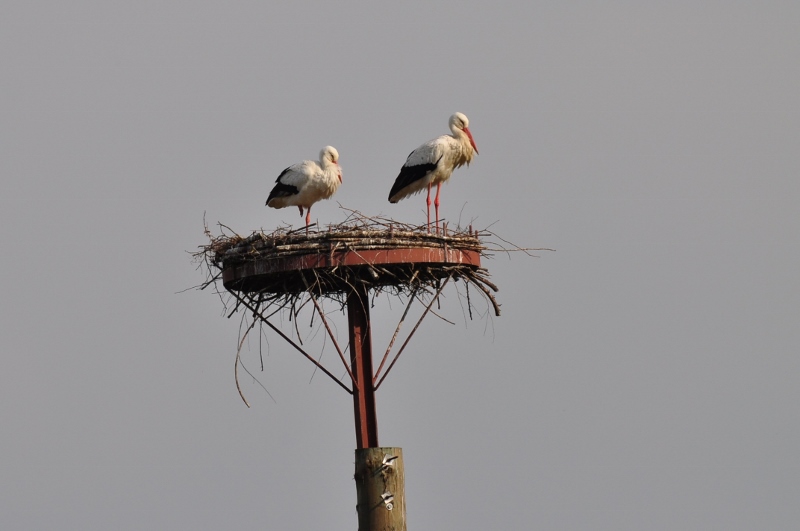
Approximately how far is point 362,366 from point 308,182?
376 cm

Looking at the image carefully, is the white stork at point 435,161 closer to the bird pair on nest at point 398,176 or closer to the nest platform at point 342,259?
the bird pair on nest at point 398,176

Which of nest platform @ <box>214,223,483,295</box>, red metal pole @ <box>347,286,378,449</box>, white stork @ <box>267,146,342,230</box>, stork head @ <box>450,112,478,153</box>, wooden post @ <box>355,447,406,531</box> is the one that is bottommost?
wooden post @ <box>355,447,406,531</box>

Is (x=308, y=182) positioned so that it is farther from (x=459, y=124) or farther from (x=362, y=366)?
(x=362, y=366)

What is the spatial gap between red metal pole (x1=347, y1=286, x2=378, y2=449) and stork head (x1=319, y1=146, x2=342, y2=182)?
11.5 ft

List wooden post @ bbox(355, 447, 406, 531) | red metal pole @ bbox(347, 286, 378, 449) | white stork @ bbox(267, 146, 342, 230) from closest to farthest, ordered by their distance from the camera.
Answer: wooden post @ bbox(355, 447, 406, 531)
red metal pole @ bbox(347, 286, 378, 449)
white stork @ bbox(267, 146, 342, 230)

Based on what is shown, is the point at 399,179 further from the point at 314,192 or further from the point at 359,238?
the point at 359,238

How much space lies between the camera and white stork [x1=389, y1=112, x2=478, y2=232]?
1781cm

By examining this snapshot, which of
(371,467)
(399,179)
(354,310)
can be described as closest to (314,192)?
(399,179)

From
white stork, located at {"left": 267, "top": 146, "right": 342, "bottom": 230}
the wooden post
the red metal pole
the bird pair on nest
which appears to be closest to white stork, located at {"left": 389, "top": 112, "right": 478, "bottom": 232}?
the bird pair on nest

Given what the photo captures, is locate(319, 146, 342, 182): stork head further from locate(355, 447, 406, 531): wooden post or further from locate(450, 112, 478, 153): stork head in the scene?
locate(355, 447, 406, 531): wooden post

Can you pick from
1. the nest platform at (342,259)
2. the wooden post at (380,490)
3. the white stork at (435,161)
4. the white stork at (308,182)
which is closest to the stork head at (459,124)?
the white stork at (435,161)

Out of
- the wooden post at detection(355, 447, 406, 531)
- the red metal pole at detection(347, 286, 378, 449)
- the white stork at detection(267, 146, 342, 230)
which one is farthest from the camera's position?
the white stork at detection(267, 146, 342, 230)

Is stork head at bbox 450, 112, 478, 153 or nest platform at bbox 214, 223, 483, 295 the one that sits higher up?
stork head at bbox 450, 112, 478, 153

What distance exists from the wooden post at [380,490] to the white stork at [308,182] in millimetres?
4753
